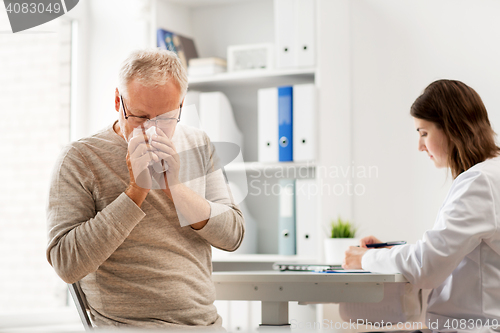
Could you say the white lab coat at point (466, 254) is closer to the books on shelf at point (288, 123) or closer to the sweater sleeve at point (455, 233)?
the sweater sleeve at point (455, 233)

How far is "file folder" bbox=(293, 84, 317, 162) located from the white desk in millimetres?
850

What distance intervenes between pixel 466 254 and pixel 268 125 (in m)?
1.08

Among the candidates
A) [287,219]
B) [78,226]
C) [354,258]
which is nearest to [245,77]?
[287,219]

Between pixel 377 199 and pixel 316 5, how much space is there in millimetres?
847

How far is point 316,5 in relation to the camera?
80.7 inches

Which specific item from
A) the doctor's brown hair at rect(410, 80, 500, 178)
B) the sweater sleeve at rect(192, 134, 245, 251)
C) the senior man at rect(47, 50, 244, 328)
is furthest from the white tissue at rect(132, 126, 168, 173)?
the doctor's brown hair at rect(410, 80, 500, 178)

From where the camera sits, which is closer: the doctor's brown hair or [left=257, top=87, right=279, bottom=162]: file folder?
the doctor's brown hair

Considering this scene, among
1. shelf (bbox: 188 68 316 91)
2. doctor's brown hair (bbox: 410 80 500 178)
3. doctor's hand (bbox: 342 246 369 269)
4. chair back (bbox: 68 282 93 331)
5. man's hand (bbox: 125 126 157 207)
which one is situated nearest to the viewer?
man's hand (bbox: 125 126 157 207)

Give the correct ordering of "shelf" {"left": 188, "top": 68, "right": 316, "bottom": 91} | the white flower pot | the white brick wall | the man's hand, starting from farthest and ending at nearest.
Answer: the white brick wall
"shelf" {"left": 188, "top": 68, "right": 316, "bottom": 91}
the white flower pot
the man's hand

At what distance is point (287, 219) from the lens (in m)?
2.07

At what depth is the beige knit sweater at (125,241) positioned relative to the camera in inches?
38.9

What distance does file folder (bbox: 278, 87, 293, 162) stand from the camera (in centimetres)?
205

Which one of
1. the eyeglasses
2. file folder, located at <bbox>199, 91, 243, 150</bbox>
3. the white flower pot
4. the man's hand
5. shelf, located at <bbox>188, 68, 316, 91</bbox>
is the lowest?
the white flower pot

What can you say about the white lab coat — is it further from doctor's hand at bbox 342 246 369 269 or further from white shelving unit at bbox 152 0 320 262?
white shelving unit at bbox 152 0 320 262
